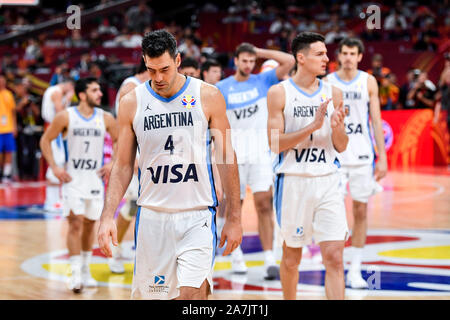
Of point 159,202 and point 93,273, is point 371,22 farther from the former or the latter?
point 93,273

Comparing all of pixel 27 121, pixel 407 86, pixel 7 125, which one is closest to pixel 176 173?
pixel 7 125

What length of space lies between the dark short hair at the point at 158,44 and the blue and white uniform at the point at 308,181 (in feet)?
5.26

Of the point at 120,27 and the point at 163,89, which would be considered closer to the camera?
the point at 163,89

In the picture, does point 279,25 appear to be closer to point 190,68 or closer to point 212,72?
point 212,72

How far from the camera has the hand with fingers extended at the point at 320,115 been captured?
524cm

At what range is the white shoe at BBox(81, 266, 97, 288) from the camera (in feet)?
23.9

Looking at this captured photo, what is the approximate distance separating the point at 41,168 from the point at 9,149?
1.48m

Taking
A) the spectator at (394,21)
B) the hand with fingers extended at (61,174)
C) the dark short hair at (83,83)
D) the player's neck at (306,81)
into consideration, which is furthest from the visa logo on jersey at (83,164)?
the spectator at (394,21)

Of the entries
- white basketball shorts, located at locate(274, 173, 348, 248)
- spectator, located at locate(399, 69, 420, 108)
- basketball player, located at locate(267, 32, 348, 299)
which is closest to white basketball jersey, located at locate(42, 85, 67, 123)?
spectator, located at locate(399, 69, 420, 108)

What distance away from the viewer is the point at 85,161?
24.7 feet

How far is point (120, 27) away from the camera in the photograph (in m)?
22.5

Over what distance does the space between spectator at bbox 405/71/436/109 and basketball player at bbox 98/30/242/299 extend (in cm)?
1416

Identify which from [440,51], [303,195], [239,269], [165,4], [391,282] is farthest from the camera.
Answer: [165,4]

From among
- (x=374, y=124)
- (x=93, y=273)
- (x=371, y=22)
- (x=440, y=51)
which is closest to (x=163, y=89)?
(x=371, y=22)
